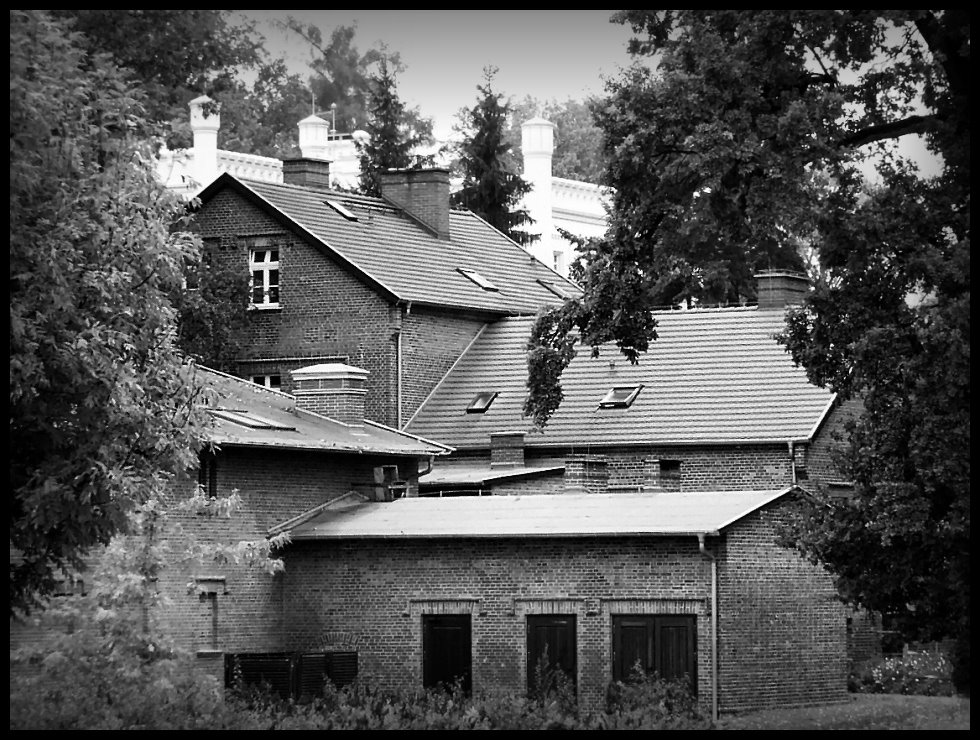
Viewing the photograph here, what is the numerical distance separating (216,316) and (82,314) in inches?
967

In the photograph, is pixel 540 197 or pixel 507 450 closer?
pixel 507 450

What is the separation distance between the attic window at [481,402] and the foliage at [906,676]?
12707 millimetres

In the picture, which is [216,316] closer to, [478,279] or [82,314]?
[478,279]

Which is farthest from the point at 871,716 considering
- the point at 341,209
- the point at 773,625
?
the point at 341,209

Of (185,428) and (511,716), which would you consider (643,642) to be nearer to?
(511,716)

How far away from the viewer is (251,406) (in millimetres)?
39281

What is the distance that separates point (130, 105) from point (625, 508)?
46.2ft

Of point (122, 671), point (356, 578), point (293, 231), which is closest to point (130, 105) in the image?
point (122, 671)

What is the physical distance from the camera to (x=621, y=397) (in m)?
46.6

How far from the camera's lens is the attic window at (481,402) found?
47.6 m

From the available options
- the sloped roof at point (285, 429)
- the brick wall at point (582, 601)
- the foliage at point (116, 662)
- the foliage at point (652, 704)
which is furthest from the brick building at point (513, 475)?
the foliage at point (116, 662)

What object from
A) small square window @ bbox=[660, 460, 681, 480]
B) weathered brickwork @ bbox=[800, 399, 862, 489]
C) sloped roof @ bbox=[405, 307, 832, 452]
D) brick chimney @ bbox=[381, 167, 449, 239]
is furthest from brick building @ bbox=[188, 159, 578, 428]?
weathered brickwork @ bbox=[800, 399, 862, 489]

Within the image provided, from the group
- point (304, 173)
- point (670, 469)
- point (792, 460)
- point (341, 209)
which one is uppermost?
point (304, 173)

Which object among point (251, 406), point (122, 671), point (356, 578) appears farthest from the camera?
point (251, 406)
